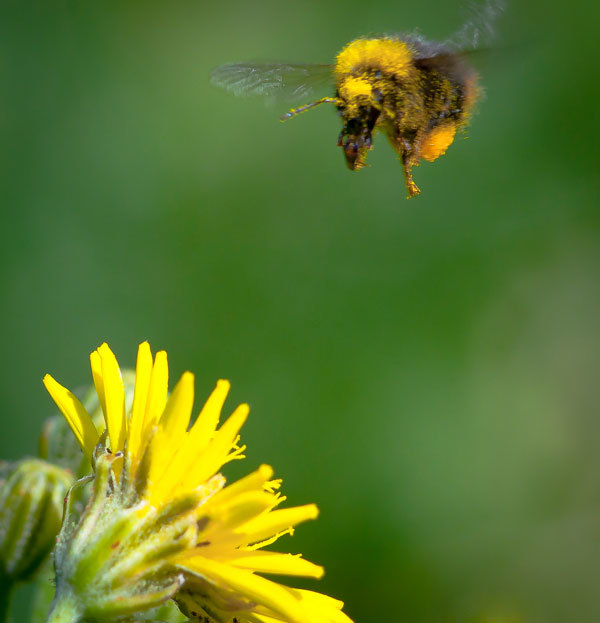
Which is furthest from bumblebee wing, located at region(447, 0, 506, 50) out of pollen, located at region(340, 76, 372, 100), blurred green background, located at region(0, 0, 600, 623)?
blurred green background, located at region(0, 0, 600, 623)

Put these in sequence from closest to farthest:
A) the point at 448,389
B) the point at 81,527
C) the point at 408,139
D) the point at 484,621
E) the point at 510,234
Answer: the point at 81,527, the point at 408,139, the point at 484,621, the point at 448,389, the point at 510,234

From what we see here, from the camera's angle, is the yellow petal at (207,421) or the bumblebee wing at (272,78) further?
the bumblebee wing at (272,78)

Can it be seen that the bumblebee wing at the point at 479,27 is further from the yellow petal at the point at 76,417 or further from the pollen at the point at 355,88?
the yellow petal at the point at 76,417

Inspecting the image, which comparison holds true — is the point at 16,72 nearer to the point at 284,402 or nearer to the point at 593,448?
the point at 284,402

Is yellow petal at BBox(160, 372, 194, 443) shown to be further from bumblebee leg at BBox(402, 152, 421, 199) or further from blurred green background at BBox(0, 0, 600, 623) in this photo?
blurred green background at BBox(0, 0, 600, 623)

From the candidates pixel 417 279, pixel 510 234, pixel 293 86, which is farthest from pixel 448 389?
pixel 293 86

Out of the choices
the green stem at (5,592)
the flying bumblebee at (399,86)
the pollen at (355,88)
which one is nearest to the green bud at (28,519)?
the green stem at (5,592)
